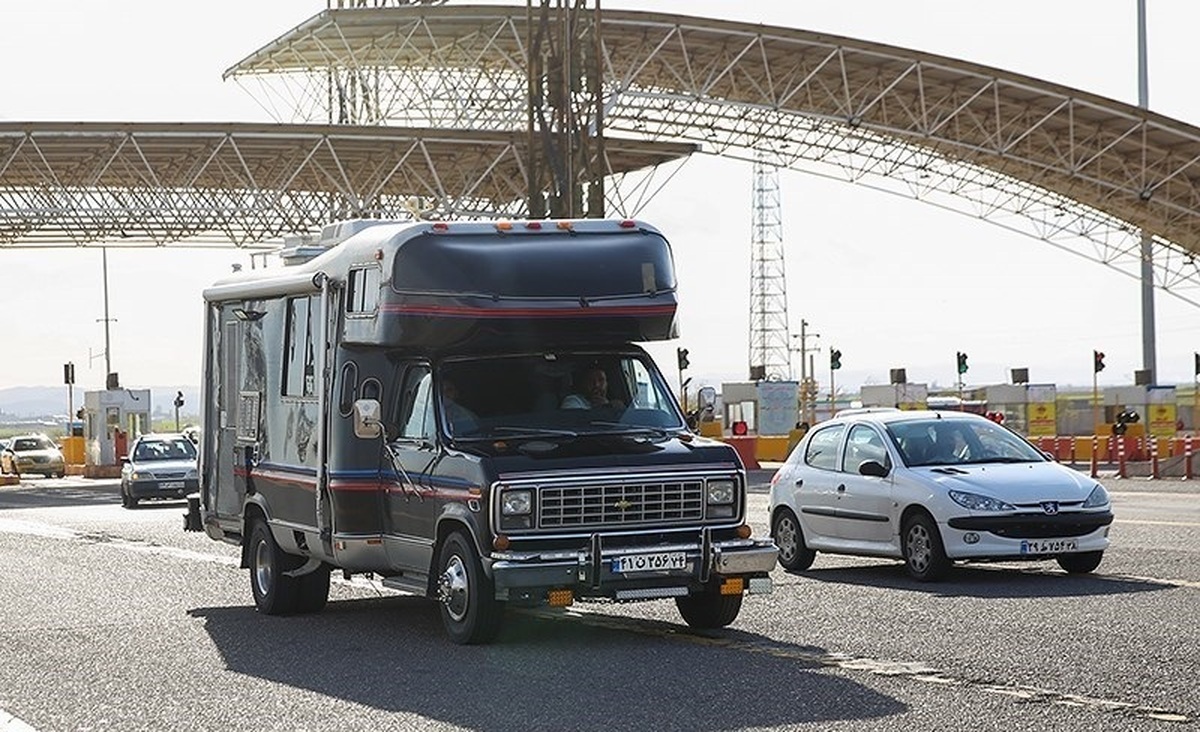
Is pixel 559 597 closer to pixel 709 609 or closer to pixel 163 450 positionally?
pixel 709 609

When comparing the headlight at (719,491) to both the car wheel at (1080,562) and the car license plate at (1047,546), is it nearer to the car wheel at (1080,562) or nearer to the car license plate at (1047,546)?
the car license plate at (1047,546)

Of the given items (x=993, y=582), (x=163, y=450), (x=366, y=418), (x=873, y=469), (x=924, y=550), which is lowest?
(x=993, y=582)

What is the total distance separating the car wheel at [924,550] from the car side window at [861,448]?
0.94 meters

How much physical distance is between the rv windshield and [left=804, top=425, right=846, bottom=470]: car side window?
16.9ft

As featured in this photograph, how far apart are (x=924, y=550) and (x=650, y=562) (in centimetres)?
511

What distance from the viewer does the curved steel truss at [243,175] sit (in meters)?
56.4

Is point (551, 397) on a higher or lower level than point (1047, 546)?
higher

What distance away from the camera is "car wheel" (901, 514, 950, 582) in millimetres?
18000

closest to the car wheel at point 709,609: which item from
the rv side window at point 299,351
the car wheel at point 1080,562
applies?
the rv side window at point 299,351

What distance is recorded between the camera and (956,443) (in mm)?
19266

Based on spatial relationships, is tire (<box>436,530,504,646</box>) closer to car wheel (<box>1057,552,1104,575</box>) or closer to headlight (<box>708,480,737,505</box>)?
headlight (<box>708,480,737,505</box>)

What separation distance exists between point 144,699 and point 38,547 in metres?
16.5

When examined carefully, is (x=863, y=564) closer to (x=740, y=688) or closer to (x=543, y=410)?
(x=543, y=410)

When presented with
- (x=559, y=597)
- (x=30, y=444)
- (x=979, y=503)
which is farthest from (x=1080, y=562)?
(x=30, y=444)
